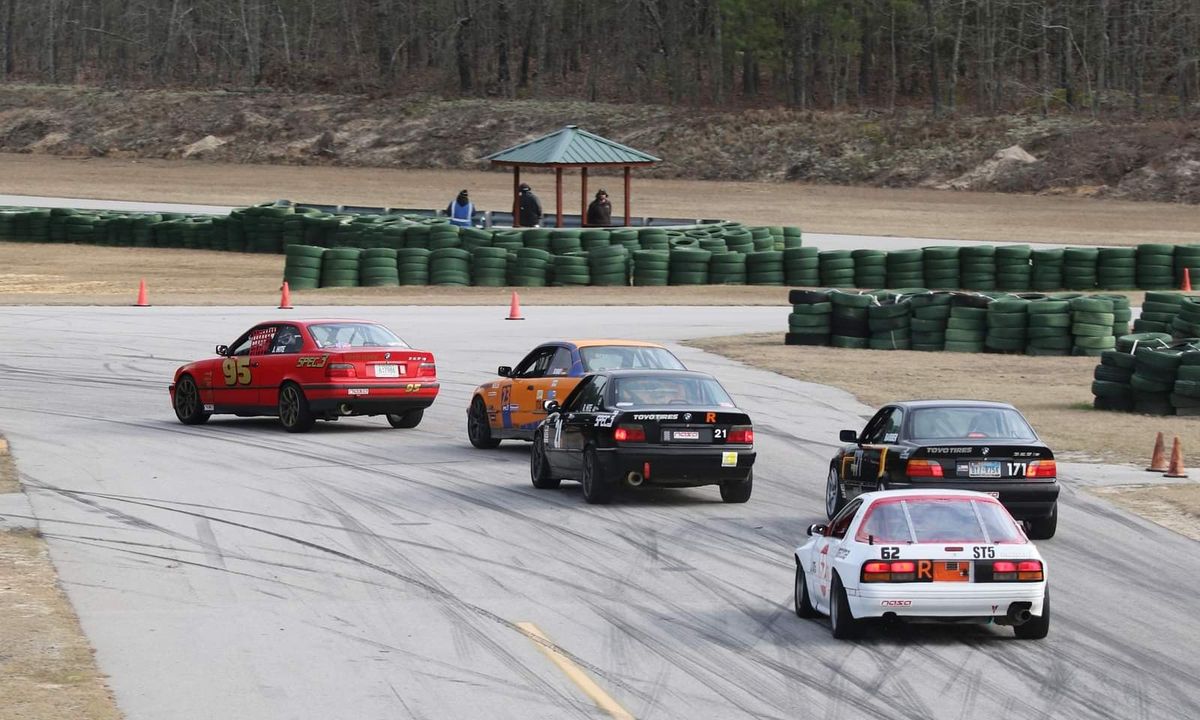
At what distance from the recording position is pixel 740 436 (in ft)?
50.5

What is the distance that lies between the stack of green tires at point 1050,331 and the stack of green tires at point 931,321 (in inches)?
56.8

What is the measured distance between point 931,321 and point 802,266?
1299 cm

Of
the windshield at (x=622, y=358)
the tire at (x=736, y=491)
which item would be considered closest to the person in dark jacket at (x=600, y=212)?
the windshield at (x=622, y=358)

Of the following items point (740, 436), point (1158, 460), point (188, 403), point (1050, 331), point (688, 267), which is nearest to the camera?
point (740, 436)

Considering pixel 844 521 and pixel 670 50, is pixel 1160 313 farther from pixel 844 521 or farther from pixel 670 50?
pixel 670 50

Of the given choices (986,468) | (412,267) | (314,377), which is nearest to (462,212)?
(412,267)

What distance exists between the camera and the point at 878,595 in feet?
33.0

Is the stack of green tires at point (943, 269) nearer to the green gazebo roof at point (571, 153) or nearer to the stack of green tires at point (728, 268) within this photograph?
the stack of green tires at point (728, 268)

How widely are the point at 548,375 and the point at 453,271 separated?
24344 millimetres

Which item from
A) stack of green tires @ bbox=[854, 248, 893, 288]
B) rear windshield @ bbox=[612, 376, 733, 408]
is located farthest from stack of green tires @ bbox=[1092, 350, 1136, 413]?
stack of green tires @ bbox=[854, 248, 893, 288]

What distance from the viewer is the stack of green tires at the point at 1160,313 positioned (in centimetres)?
2866

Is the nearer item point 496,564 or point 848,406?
point 496,564

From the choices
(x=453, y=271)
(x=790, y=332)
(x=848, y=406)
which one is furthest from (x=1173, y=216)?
(x=848, y=406)

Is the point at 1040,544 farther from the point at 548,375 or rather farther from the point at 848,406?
the point at 848,406
